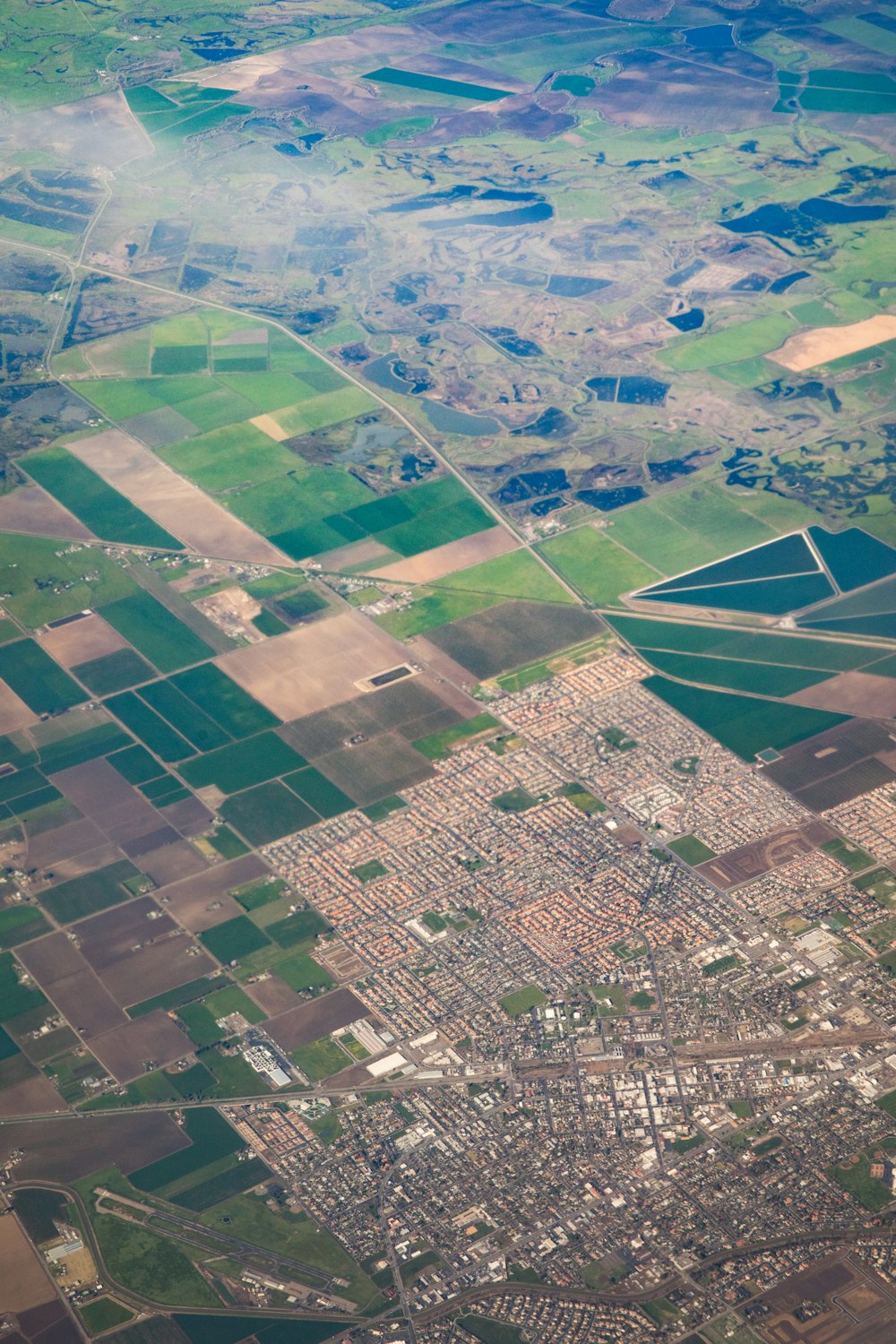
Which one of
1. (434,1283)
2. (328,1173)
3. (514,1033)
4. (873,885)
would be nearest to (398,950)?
(514,1033)

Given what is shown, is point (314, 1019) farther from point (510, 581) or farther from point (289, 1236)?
point (510, 581)

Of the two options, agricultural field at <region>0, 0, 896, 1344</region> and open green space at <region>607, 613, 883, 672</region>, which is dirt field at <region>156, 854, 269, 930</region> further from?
open green space at <region>607, 613, 883, 672</region>

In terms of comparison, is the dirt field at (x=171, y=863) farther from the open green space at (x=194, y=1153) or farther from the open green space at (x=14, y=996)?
the open green space at (x=194, y=1153)

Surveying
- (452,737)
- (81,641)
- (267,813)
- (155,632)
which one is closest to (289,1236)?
(267,813)

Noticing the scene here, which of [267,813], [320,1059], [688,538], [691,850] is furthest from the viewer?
[688,538]

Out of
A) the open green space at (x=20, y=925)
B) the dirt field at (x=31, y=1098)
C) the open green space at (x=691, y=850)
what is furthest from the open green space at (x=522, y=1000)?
the open green space at (x=20, y=925)

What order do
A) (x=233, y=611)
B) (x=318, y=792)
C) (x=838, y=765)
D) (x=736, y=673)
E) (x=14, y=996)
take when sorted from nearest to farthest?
(x=14, y=996) → (x=318, y=792) → (x=838, y=765) → (x=736, y=673) → (x=233, y=611)

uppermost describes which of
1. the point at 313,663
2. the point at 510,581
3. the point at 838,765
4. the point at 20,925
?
the point at 510,581
